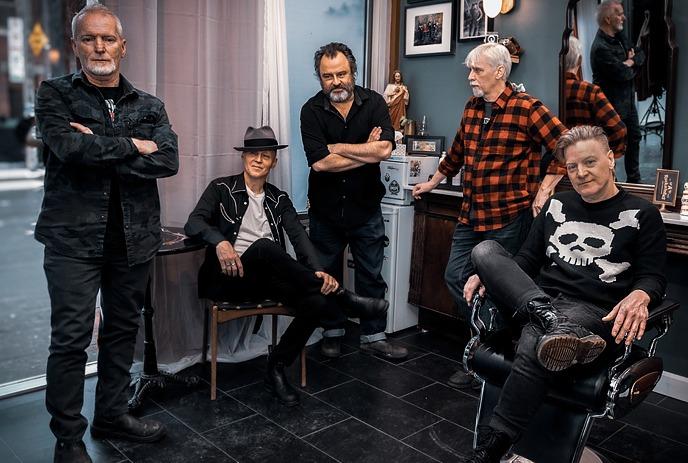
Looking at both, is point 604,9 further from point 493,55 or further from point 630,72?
point 493,55

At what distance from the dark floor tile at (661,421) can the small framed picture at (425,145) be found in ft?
6.29

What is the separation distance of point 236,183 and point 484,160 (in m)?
1.20

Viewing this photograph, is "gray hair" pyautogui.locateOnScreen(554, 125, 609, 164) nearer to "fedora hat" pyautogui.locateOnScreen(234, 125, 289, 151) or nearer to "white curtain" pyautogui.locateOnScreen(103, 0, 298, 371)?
"fedora hat" pyautogui.locateOnScreen(234, 125, 289, 151)

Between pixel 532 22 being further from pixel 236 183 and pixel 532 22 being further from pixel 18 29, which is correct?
pixel 18 29

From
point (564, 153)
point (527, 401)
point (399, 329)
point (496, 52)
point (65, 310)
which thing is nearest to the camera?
point (527, 401)

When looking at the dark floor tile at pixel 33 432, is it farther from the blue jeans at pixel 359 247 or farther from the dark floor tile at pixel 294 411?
the blue jeans at pixel 359 247

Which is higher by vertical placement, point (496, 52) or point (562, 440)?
point (496, 52)

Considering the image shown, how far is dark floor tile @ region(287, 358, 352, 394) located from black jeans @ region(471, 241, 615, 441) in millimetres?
1089

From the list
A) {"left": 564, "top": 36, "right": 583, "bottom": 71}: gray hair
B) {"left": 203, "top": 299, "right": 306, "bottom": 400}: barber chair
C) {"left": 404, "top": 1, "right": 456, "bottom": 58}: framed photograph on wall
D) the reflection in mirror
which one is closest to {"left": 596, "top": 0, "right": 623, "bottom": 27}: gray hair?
the reflection in mirror

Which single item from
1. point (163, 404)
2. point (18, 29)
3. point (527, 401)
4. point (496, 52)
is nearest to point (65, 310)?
point (163, 404)

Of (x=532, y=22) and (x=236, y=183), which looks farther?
(x=532, y=22)

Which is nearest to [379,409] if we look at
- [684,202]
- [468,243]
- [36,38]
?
[468,243]

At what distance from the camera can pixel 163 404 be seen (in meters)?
2.77

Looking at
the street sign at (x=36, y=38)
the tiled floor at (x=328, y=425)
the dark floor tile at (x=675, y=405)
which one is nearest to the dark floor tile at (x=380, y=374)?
the tiled floor at (x=328, y=425)
